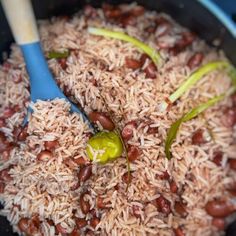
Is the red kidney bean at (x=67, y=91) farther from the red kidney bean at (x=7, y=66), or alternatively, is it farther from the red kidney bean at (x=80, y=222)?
the red kidney bean at (x=80, y=222)

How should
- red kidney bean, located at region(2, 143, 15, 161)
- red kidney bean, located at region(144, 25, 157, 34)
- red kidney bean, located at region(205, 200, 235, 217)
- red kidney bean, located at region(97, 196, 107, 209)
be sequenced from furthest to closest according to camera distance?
red kidney bean, located at region(144, 25, 157, 34), red kidney bean, located at region(2, 143, 15, 161), red kidney bean, located at region(97, 196, 107, 209), red kidney bean, located at region(205, 200, 235, 217)

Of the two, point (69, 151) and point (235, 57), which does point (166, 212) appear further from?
point (235, 57)

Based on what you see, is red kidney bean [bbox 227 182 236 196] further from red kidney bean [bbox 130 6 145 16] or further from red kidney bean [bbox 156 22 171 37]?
red kidney bean [bbox 130 6 145 16]

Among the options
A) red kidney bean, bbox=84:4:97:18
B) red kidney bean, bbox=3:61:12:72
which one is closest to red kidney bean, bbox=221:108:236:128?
red kidney bean, bbox=84:4:97:18

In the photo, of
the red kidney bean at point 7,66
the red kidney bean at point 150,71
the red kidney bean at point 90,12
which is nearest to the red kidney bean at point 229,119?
the red kidney bean at point 150,71

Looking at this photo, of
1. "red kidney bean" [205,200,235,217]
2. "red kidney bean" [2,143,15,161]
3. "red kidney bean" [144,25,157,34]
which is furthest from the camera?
"red kidney bean" [144,25,157,34]

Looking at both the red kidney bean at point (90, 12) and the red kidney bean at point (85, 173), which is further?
the red kidney bean at point (90, 12)
